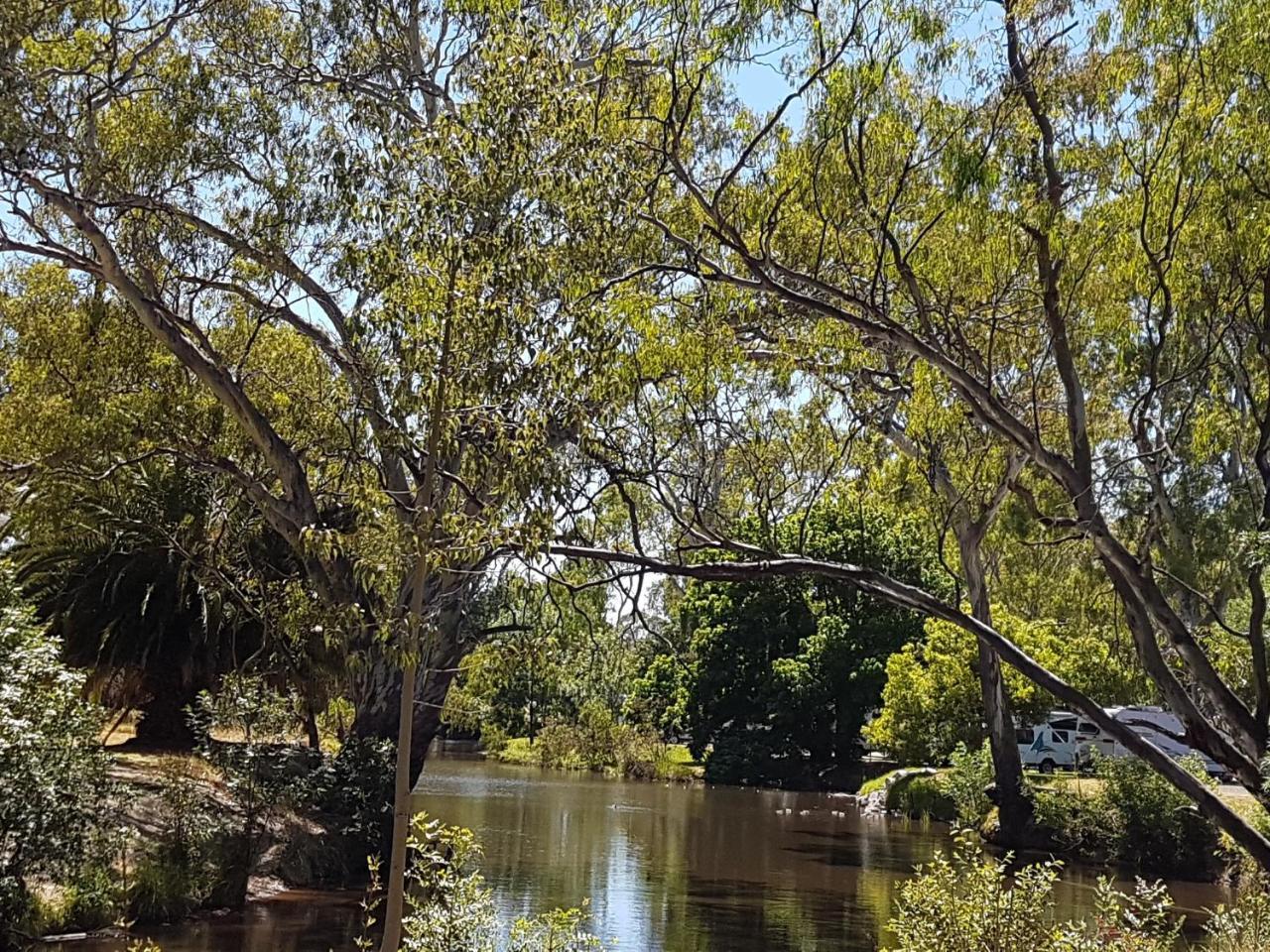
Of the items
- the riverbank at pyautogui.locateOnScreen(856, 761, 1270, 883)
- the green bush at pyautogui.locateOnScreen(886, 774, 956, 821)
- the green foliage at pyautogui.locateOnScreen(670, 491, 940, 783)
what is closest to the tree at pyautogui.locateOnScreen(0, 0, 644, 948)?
the riverbank at pyautogui.locateOnScreen(856, 761, 1270, 883)

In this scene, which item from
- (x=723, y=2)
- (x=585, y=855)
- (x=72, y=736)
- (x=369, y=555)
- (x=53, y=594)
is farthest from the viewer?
(x=585, y=855)

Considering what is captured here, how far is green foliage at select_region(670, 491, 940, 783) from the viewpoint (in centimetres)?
3362

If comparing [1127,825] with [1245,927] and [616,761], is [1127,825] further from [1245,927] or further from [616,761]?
[616,761]

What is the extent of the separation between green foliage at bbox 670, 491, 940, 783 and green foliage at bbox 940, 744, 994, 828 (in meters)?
8.54

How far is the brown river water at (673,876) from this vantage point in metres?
12.1

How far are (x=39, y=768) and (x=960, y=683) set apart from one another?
21998mm

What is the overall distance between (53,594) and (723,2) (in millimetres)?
11971

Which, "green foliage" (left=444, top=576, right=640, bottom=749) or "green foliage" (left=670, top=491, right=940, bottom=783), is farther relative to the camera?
"green foliage" (left=670, top=491, right=940, bottom=783)

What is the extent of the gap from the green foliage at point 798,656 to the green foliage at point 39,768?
23756 millimetres

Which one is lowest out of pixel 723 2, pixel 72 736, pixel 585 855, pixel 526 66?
pixel 585 855

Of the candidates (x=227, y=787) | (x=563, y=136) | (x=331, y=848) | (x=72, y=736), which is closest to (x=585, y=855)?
(x=331, y=848)

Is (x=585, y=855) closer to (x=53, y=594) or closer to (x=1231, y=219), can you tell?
(x=53, y=594)

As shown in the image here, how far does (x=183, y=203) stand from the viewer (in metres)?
14.6

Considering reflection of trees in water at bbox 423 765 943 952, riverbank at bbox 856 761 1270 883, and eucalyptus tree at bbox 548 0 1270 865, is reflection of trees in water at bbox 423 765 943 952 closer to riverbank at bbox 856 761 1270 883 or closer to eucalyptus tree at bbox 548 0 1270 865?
riverbank at bbox 856 761 1270 883
